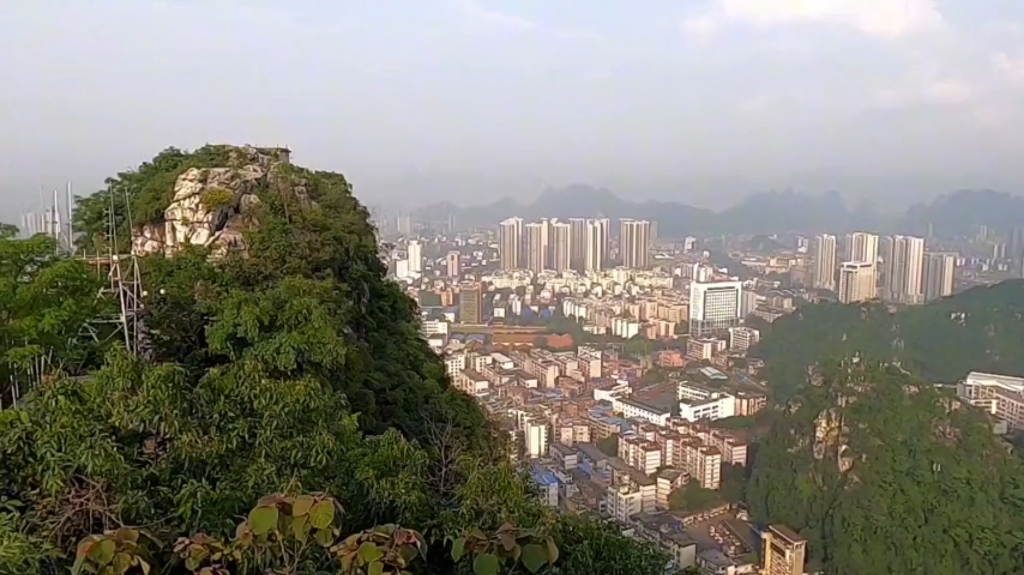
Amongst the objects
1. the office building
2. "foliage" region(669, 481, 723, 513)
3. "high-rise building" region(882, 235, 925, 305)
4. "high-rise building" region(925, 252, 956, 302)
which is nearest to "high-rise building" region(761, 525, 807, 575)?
"foliage" region(669, 481, 723, 513)

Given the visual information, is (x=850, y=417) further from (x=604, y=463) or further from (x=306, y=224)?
(x=306, y=224)

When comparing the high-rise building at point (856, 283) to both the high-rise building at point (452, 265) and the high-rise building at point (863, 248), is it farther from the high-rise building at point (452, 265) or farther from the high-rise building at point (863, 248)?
the high-rise building at point (452, 265)

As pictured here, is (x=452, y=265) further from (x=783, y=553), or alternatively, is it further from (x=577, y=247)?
(x=783, y=553)

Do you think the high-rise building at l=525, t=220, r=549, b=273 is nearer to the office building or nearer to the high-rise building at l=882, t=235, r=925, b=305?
the office building

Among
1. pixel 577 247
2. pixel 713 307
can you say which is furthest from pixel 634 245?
pixel 713 307

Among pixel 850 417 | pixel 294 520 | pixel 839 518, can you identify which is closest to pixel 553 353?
pixel 850 417

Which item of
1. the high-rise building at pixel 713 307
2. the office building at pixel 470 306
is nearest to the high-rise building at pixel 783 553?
the high-rise building at pixel 713 307

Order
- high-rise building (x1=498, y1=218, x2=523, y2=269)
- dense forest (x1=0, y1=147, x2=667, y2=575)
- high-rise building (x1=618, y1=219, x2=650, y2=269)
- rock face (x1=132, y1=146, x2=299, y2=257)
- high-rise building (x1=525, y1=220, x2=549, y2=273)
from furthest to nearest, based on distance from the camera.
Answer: high-rise building (x1=618, y1=219, x2=650, y2=269)
high-rise building (x1=498, y1=218, x2=523, y2=269)
high-rise building (x1=525, y1=220, x2=549, y2=273)
rock face (x1=132, y1=146, x2=299, y2=257)
dense forest (x1=0, y1=147, x2=667, y2=575)
